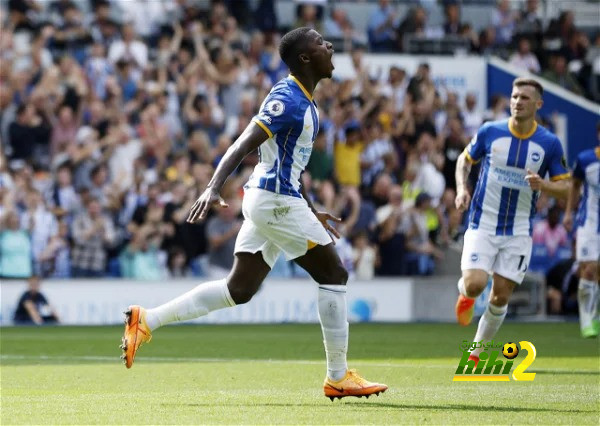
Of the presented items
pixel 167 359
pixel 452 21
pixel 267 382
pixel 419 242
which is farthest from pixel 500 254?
pixel 452 21

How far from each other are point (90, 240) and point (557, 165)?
34.5 ft

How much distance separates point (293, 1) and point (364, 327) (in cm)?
1108

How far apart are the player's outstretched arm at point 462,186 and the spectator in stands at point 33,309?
9751 millimetres

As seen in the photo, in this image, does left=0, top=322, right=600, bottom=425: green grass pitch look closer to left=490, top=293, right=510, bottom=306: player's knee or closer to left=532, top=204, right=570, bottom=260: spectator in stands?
left=490, top=293, right=510, bottom=306: player's knee

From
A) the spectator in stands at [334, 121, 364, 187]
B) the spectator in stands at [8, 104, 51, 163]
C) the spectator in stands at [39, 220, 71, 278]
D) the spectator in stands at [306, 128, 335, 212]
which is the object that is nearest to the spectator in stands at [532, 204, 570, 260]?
the spectator in stands at [334, 121, 364, 187]

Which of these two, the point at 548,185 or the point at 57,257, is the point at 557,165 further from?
the point at 57,257

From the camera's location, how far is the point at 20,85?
21.9 meters

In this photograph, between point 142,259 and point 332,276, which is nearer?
point 332,276

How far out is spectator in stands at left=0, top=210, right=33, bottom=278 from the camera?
19797mm

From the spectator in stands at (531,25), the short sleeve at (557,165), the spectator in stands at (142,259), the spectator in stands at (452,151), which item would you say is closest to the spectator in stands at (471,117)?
the spectator in stands at (452,151)

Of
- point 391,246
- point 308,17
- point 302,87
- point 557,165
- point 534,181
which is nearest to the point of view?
point 302,87

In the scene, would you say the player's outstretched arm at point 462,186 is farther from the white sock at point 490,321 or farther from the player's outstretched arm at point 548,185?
the white sock at point 490,321

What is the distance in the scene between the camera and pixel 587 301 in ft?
54.0

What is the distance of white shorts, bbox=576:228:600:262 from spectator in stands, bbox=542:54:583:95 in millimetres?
12797
